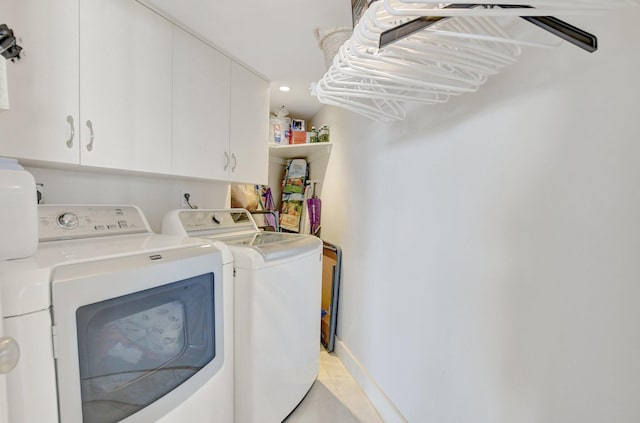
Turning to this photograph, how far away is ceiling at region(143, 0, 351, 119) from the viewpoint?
1336 mm

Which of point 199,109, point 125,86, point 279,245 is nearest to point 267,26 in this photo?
point 199,109

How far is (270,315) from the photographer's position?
133 centimetres

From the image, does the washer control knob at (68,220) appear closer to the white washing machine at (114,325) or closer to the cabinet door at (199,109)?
Answer: the white washing machine at (114,325)

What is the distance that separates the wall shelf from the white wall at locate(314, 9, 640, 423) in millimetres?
1134

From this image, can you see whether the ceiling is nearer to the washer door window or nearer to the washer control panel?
the washer control panel

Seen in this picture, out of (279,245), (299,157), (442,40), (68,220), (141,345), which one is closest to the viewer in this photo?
(442,40)

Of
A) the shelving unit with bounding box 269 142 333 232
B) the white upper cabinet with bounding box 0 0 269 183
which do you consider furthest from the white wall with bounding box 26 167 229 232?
the shelving unit with bounding box 269 142 333 232

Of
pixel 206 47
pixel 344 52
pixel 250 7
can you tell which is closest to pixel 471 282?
pixel 344 52

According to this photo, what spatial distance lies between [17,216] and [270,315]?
39.2 inches

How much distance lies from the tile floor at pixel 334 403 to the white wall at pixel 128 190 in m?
1.51

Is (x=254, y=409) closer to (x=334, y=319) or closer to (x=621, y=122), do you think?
(x=334, y=319)

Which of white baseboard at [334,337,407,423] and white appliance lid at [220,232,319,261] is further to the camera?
white baseboard at [334,337,407,423]

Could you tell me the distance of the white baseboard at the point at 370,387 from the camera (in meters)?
1.41

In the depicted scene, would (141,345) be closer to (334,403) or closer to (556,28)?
(334,403)
